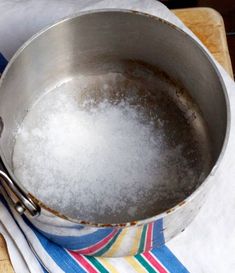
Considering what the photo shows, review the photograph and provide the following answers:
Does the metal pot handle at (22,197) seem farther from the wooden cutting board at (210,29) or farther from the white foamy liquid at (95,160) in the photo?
the wooden cutting board at (210,29)

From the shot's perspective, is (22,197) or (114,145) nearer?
(22,197)

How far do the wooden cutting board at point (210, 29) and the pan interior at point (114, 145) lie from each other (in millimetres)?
50

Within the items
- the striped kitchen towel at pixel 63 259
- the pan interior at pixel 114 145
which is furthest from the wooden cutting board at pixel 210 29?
the striped kitchen towel at pixel 63 259

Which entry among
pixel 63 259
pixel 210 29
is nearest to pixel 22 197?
pixel 63 259

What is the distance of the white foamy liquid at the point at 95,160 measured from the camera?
52cm

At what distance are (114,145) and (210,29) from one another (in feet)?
0.51

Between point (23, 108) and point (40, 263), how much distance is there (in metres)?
0.14

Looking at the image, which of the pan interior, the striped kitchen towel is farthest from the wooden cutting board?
the striped kitchen towel

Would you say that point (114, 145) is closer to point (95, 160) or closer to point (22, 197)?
point (95, 160)

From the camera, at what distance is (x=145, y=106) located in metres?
0.58

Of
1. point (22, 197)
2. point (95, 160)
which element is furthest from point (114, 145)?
point (22, 197)

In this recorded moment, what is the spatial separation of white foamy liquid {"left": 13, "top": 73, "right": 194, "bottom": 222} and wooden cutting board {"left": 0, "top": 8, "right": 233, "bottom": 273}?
0.09m

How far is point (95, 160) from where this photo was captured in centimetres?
54

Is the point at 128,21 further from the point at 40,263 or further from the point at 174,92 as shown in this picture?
the point at 40,263
